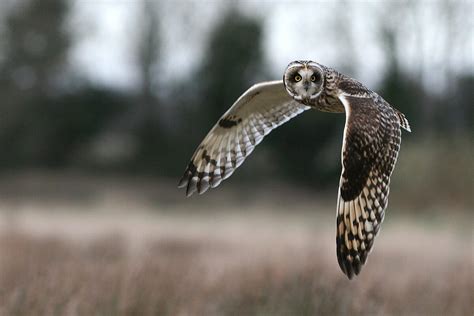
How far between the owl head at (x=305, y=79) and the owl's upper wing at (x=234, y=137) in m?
0.91

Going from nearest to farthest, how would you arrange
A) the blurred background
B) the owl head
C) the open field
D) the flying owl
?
the flying owl, the owl head, the open field, the blurred background

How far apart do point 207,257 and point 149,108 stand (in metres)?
13.4

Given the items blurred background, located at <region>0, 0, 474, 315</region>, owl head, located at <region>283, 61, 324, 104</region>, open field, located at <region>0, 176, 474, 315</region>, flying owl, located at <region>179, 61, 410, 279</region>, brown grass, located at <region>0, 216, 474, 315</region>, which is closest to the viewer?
flying owl, located at <region>179, 61, 410, 279</region>

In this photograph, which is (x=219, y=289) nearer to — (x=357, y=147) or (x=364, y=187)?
(x=364, y=187)

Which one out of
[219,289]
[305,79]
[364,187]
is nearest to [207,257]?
[219,289]

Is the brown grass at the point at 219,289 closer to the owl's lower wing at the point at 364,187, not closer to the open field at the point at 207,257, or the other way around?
the open field at the point at 207,257

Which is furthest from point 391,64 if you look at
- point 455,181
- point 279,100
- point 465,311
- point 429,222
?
point 279,100

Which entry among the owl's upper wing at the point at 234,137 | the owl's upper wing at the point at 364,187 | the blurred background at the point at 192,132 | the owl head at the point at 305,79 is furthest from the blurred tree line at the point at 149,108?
the owl's upper wing at the point at 364,187

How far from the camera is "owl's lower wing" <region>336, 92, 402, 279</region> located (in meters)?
4.40

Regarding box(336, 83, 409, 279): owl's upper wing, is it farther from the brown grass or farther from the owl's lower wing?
the brown grass

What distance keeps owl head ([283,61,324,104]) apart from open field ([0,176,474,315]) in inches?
72.2

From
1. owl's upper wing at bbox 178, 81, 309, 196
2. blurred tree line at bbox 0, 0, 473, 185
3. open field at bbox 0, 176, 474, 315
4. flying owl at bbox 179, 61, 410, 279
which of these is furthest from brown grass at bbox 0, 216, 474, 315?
blurred tree line at bbox 0, 0, 473, 185

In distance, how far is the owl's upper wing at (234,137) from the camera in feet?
19.3

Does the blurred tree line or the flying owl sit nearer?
the flying owl
